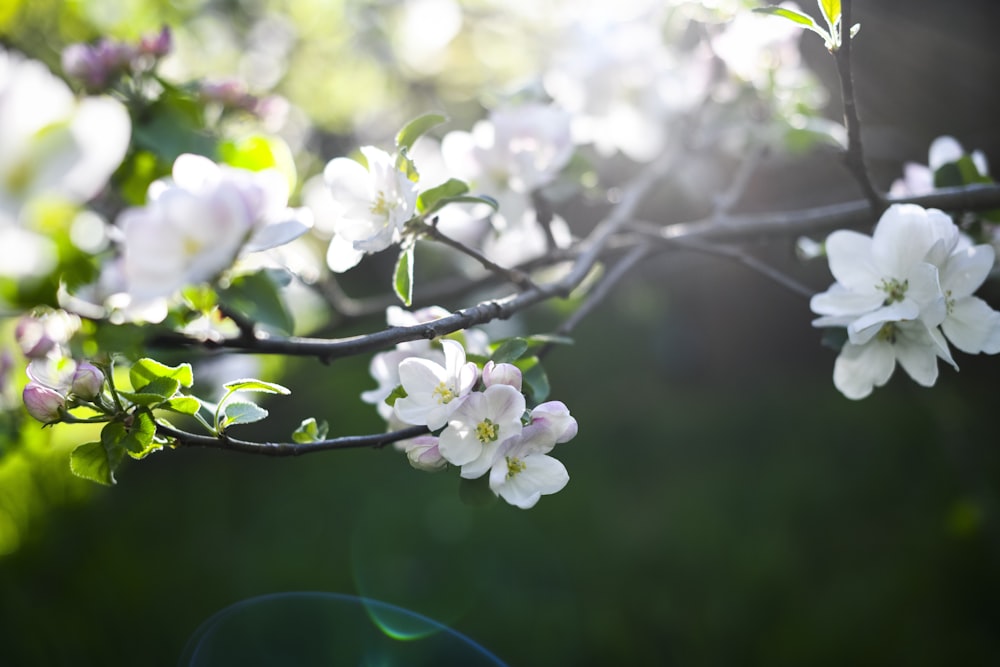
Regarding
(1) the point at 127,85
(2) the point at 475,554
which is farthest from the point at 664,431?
(1) the point at 127,85

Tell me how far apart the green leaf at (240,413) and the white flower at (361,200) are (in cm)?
14

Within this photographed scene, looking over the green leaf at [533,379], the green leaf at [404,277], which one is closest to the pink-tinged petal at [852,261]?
the green leaf at [533,379]

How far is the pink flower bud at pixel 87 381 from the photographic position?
618mm

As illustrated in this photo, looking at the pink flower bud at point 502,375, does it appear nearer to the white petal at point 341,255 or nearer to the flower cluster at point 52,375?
the white petal at point 341,255

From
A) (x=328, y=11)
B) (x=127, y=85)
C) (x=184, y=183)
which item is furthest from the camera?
(x=328, y=11)

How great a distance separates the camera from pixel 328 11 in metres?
3.54

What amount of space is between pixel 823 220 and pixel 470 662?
0.80 m

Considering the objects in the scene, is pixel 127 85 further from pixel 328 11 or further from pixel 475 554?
pixel 328 11

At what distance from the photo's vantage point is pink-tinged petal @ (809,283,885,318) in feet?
2.40

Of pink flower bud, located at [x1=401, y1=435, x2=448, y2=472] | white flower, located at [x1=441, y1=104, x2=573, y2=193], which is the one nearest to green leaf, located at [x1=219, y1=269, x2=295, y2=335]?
pink flower bud, located at [x1=401, y1=435, x2=448, y2=472]

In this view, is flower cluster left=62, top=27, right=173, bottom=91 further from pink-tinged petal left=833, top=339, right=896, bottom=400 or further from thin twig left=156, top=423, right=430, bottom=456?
pink-tinged petal left=833, top=339, right=896, bottom=400

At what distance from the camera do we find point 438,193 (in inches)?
27.1

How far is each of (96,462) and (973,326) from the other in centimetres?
77

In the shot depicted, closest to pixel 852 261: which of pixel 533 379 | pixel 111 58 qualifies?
pixel 533 379
